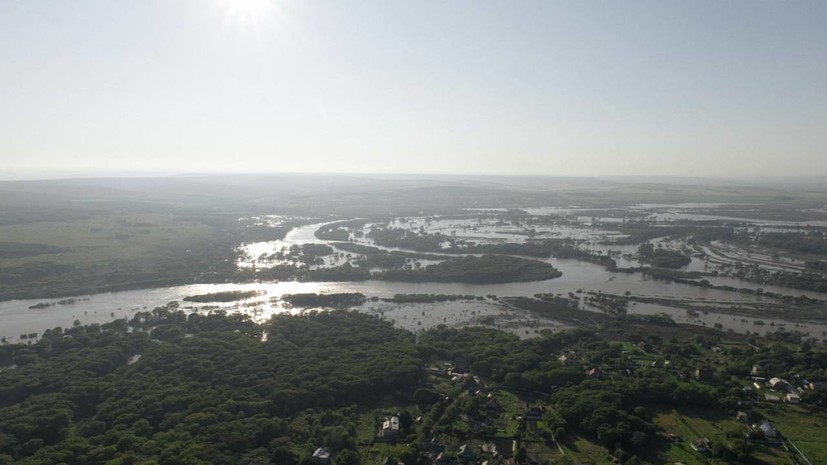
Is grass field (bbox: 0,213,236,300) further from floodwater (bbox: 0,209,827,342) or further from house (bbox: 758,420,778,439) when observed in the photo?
house (bbox: 758,420,778,439)

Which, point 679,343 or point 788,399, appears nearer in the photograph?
point 788,399

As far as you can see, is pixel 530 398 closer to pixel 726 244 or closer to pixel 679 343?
pixel 679 343

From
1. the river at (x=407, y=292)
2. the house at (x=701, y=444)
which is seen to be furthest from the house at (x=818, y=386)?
the river at (x=407, y=292)

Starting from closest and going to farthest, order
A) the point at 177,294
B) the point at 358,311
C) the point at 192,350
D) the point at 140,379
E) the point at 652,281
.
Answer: the point at 140,379, the point at 192,350, the point at 358,311, the point at 177,294, the point at 652,281

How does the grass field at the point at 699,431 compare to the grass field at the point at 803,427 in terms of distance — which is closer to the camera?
the grass field at the point at 699,431

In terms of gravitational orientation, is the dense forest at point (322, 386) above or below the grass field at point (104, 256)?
below

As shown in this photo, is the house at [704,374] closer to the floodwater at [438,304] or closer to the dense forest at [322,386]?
the dense forest at [322,386]

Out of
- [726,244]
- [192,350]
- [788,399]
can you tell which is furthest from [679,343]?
[726,244]

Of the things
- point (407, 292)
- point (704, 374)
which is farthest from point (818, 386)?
point (407, 292)
